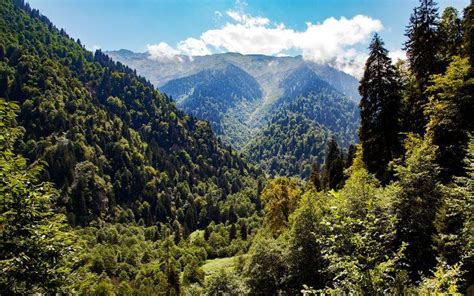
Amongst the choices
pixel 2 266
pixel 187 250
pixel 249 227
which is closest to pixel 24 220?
pixel 2 266

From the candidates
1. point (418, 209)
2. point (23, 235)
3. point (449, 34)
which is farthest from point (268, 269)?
point (449, 34)

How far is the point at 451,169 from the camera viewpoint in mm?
35312

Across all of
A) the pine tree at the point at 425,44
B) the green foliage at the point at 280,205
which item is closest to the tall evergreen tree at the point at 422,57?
the pine tree at the point at 425,44

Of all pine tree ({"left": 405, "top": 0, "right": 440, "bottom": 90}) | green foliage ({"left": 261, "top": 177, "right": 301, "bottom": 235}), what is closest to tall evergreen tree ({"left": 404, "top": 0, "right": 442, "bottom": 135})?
pine tree ({"left": 405, "top": 0, "right": 440, "bottom": 90})

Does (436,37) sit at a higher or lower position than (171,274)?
higher

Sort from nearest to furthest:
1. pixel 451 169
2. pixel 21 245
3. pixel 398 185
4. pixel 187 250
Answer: pixel 21 245
pixel 398 185
pixel 451 169
pixel 187 250

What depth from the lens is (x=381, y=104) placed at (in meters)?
51.2

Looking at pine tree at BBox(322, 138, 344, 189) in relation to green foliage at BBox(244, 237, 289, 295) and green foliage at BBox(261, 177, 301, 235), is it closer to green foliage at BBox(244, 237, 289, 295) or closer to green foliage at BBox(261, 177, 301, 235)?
green foliage at BBox(261, 177, 301, 235)

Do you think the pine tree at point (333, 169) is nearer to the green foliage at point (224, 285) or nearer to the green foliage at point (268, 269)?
the green foliage at point (224, 285)

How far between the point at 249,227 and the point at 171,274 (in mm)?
91232

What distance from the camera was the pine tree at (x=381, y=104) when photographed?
166 feet

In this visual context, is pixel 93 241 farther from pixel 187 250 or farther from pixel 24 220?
pixel 24 220

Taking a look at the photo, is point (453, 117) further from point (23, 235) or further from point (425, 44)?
point (23, 235)

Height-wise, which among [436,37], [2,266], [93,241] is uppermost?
[436,37]
